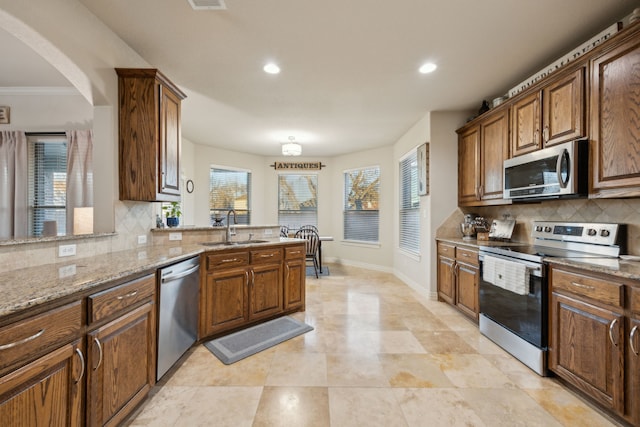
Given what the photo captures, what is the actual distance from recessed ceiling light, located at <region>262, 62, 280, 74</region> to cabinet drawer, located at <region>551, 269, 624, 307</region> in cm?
289

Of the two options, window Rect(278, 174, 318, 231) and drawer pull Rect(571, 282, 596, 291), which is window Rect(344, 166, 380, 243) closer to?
window Rect(278, 174, 318, 231)

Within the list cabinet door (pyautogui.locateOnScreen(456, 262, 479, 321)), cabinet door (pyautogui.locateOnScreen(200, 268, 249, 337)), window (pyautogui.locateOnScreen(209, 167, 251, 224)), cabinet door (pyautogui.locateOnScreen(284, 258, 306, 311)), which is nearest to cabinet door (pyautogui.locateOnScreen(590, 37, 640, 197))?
cabinet door (pyautogui.locateOnScreen(456, 262, 479, 321))

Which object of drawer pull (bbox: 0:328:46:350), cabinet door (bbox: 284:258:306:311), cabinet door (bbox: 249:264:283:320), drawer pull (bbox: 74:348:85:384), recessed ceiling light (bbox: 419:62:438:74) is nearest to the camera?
drawer pull (bbox: 0:328:46:350)

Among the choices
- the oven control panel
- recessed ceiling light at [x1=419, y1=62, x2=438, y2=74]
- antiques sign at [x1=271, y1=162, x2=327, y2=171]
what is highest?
recessed ceiling light at [x1=419, y1=62, x2=438, y2=74]

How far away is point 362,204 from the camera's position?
6.22 m

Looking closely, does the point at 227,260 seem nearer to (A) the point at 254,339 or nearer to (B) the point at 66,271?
(A) the point at 254,339

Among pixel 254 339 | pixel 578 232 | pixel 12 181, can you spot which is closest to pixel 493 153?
pixel 578 232

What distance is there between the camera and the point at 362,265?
20.3ft

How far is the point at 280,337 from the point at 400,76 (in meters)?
2.91

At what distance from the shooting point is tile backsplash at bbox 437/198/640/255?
2.03 metres

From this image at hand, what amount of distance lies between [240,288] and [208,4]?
2.34 metres

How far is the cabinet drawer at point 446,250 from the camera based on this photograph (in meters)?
3.36

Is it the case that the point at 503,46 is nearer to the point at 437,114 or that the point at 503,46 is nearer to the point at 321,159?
the point at 437,114

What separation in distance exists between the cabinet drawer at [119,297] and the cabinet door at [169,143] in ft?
3.08
